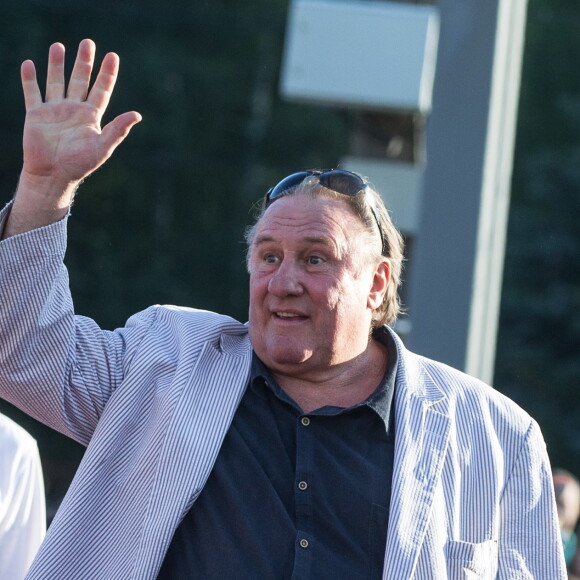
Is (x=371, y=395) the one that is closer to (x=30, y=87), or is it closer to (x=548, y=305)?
(x=30, y=87)

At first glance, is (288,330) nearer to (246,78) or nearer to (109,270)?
(109,270)

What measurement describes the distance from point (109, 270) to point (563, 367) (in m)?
10.9

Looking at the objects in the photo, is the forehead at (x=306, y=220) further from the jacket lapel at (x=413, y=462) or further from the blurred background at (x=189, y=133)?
the blurred background at (x=189, y=133)

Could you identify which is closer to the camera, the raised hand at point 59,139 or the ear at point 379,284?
the raised hand at point 59,139

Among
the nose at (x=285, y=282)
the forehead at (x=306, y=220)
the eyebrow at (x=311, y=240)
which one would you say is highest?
the forehead at (x=306, y=220)

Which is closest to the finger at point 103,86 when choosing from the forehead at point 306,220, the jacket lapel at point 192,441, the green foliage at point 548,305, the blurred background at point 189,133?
the forehead at point 306,220

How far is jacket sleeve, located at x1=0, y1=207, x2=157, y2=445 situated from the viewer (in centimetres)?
260

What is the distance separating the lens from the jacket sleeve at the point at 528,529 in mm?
2795

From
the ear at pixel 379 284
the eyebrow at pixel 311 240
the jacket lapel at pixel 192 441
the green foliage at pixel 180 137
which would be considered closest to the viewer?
the jacket lapel at pixel 192 441

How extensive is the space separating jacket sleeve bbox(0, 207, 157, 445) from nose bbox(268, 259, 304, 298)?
504 millimetres

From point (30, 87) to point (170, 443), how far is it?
0.99m

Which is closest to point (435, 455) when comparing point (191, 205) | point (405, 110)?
point (405, 110)

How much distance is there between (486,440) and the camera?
2.92 metres

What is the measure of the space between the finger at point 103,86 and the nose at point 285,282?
2.10 ft
